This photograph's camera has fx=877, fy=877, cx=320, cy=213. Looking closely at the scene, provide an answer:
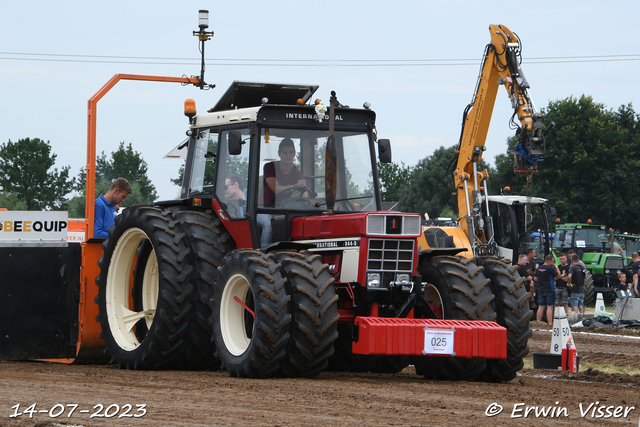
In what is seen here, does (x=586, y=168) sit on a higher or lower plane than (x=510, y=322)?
higher

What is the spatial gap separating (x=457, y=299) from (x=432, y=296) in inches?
22.1

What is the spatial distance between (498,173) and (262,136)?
5212 centimetres

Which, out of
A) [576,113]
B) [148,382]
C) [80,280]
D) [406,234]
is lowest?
[148,382]

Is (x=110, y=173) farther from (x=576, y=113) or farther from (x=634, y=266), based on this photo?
(x=634, y=266)

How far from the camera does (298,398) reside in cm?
689

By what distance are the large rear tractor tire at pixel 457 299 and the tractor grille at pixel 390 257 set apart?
330 mm

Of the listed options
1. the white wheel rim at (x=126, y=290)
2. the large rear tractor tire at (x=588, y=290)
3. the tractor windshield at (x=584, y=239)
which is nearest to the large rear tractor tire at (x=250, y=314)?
the white wheel rim at (x=126, y=290)

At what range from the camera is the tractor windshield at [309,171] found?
9172 mm

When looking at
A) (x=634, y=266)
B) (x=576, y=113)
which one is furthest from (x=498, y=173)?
(x=634, y=266)

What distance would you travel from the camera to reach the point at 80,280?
10.4 metres

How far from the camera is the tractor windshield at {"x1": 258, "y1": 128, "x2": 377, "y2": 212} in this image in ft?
30.1

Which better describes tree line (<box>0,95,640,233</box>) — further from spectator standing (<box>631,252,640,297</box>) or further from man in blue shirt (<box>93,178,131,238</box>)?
man in blue shirt (<box>93,178,131,238</box>)

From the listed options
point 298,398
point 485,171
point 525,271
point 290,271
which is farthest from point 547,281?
point 298,398
